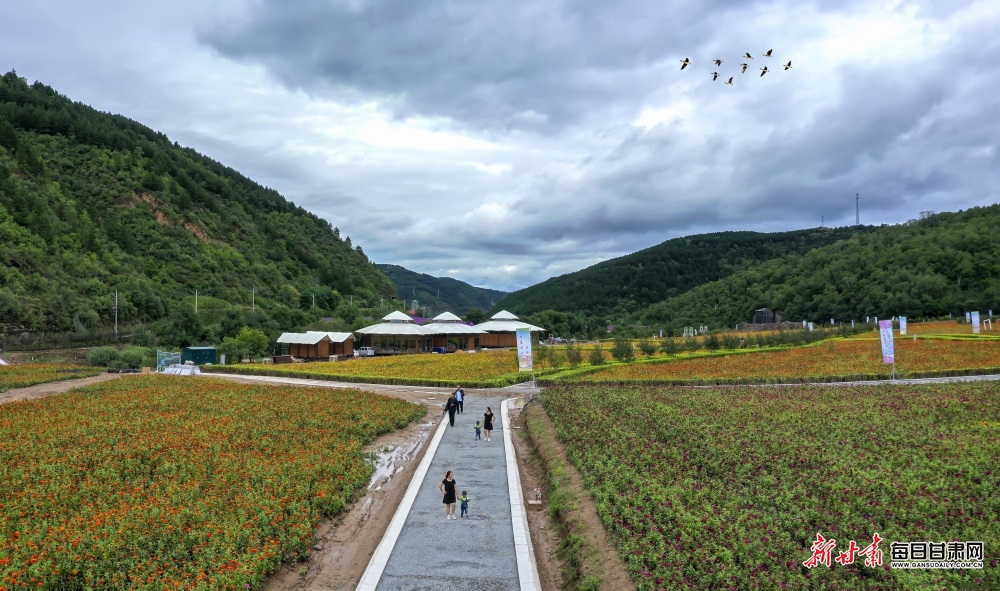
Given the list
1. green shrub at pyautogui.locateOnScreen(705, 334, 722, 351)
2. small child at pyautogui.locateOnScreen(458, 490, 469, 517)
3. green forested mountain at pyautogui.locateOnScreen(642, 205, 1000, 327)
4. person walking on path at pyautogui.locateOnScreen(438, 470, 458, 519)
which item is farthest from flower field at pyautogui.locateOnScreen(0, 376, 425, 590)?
green forested mountain at pyautogui.locateOnScreen(642, 205, 1000, 327)

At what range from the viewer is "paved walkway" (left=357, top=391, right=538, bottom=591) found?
9703 mm

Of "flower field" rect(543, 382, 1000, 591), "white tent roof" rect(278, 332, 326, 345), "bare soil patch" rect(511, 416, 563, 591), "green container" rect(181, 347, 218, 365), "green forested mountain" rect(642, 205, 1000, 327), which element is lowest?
"bare soil patch" rect(511, 416, 563, 591)

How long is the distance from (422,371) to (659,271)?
110 metres

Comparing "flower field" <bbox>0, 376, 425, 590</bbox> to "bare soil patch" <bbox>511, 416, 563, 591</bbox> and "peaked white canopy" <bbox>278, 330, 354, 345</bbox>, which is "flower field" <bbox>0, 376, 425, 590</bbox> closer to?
"bare soil patch" <bbox>511, 416, 563, 591</bbox>

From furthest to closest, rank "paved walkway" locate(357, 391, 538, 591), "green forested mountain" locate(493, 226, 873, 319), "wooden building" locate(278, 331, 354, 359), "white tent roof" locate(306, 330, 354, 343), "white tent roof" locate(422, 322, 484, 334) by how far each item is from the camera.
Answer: "green forested mountain" locate(493, 226, 873, 319), "white tent roof" locate(422, 322, 484, 334), "white tent roof" locate(306, 330, 354, 343), "wooden building" locate(278, 331, 354, 359), "paved walkway" locate(357, 391, 538, 591)

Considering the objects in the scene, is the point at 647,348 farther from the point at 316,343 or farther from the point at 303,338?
the point at 303,338

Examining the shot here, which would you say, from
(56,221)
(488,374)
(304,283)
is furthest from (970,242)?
(56,221)

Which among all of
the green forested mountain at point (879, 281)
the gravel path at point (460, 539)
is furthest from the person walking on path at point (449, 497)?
the green forested mountain at point (879, 281)

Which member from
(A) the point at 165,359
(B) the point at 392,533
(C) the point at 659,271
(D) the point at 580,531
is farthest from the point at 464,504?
(C) the point at 659,271

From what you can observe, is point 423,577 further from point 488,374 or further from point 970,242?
point 970,242

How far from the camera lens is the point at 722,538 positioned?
31.0ft

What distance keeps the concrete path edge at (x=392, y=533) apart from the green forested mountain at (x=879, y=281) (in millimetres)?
68950

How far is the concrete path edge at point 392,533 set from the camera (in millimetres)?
9594

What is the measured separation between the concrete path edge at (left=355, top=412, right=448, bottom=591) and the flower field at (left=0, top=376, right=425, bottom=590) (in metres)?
1.35
